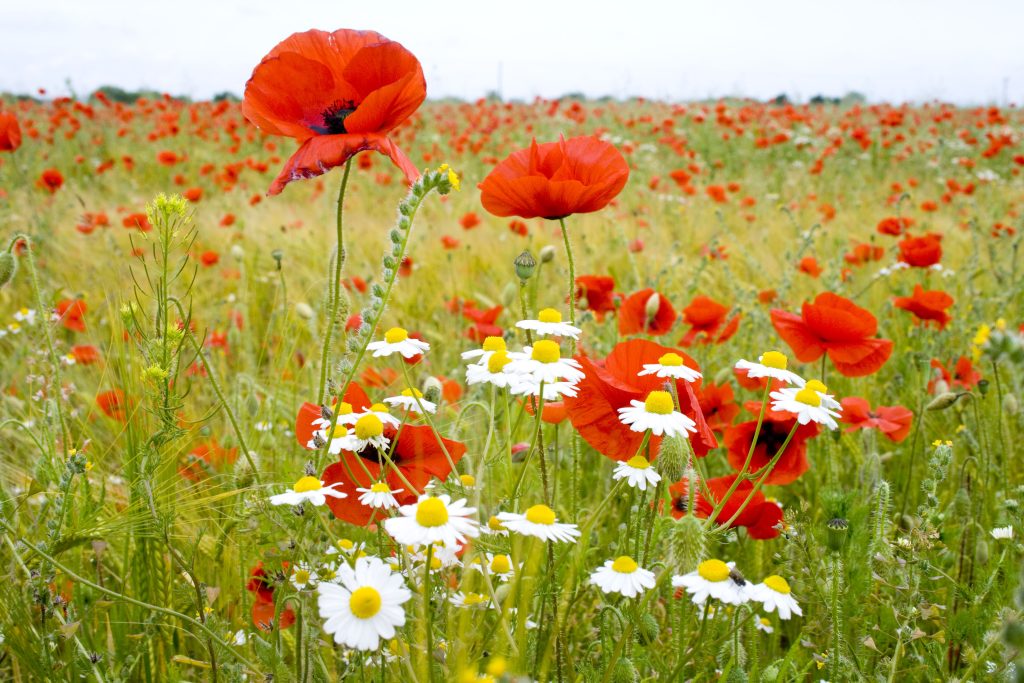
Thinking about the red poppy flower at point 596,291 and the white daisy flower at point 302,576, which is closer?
the white daisy flower at point 302,576

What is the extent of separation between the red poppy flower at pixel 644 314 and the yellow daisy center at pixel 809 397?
0.86 metres

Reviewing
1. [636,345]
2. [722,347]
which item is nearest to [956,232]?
[722,347]

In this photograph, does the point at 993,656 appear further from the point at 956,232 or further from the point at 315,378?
the point at 956,232

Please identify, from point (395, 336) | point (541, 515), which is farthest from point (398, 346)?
point (541, 515)

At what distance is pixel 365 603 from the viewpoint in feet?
2.51

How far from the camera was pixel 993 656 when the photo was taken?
1260 mm

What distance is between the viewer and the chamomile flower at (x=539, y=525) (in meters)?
0.85

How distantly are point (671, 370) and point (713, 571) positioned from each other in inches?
10.7

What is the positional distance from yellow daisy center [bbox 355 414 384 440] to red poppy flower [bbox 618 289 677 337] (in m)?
1.08

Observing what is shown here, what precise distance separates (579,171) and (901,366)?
2.23 m

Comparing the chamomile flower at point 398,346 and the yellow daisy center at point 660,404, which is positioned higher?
the chamomile flower at point 398,346

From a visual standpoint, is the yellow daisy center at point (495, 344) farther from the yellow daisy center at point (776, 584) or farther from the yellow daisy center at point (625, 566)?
the yellow daisy center at point (776, 584)

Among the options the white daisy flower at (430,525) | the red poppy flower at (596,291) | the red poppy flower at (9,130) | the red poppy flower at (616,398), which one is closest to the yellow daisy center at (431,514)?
the white daisy flower at (430,525)

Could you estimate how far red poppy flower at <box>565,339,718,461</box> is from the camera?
112cm
